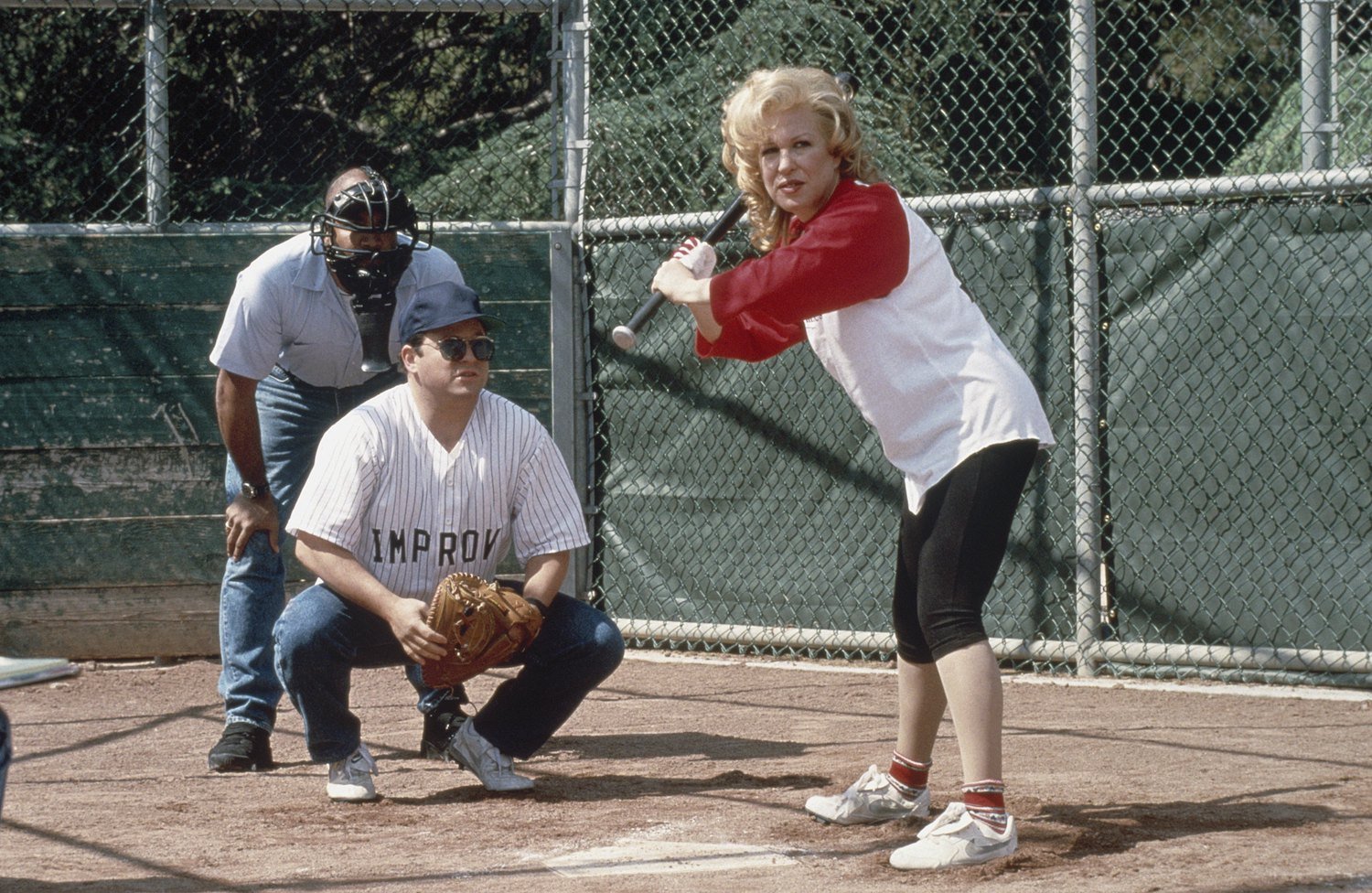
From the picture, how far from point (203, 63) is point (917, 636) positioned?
22.6ft

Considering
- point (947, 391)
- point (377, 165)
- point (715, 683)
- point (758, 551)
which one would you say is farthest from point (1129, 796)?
point (377, 165)

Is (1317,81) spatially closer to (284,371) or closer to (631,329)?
(631,329)

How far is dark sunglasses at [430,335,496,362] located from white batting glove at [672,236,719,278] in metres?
0.57

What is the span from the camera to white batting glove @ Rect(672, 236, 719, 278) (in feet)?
11.7

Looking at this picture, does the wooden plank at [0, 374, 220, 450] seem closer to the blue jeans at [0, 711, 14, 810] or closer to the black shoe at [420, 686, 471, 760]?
the black shoe at [420, 686, 471, 760]

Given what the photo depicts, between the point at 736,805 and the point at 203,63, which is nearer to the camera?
the point at 736,805

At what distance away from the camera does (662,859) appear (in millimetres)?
3330

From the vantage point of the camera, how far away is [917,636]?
3527 mm

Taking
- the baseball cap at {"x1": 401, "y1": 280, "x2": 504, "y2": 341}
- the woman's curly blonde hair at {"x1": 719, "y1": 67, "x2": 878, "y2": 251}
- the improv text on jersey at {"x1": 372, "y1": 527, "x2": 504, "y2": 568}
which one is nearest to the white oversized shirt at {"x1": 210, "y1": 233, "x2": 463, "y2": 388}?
the baseball cap at {"x1": 401, "y1": 280, "x2": 504, "y2": 341}

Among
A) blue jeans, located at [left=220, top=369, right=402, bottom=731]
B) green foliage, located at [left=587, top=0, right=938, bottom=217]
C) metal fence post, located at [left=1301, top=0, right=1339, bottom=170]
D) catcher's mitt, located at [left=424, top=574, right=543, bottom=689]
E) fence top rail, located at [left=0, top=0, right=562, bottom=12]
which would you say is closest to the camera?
catcher's mitt, located at [left=424, top=574, right=543, bottom=689]

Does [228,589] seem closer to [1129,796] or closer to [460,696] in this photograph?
[460,696]

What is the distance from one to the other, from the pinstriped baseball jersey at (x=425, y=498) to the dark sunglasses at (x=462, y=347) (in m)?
0.21

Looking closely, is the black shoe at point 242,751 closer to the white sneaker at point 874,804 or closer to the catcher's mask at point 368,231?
the catcher's mask at point 368,231

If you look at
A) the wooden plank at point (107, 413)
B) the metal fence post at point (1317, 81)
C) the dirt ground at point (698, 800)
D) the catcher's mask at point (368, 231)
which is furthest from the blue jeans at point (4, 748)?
the metal fence post at point (1317, 81)
